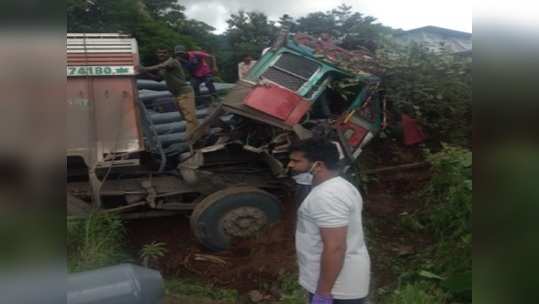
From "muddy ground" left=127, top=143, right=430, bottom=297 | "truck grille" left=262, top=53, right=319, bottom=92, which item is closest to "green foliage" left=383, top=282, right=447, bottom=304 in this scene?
"muddy ground" left=127, top=143, right=430, bottom=297

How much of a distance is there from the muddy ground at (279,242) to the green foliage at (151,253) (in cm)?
8

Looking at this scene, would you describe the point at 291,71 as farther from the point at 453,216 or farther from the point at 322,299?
the point at 322,299

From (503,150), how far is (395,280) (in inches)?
122

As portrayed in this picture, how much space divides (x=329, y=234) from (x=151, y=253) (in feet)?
10.7

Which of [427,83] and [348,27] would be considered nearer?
[427,83]

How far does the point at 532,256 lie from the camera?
155 cm

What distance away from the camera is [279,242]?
5.13 metres

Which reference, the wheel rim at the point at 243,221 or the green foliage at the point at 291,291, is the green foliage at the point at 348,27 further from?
the green foliage at the point at 291,291

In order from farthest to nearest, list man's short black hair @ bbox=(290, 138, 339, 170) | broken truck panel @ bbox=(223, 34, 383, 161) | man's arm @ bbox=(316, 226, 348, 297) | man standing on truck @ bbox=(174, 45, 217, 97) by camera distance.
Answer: man standing on truck @ bbox=(174, 45, 217, 97) → broken truck panel @ bbox=(223, 34, 383, 161) → man's short black hair @ bbox=(290, 138, 339, 170) → man's arm @ bbox=(316, 226, 348, 297)

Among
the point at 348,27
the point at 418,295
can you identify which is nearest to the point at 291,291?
the point at 418,295

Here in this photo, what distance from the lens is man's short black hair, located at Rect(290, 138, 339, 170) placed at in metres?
2.24

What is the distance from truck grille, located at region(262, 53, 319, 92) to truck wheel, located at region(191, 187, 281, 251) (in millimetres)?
1128

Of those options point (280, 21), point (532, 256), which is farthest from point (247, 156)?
point (532, 256)

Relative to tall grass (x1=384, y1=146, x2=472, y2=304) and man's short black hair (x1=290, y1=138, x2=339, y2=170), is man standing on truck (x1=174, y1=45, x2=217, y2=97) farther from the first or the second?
man's short black hair (x1=290, y1=138, x2=339, y2=170)
